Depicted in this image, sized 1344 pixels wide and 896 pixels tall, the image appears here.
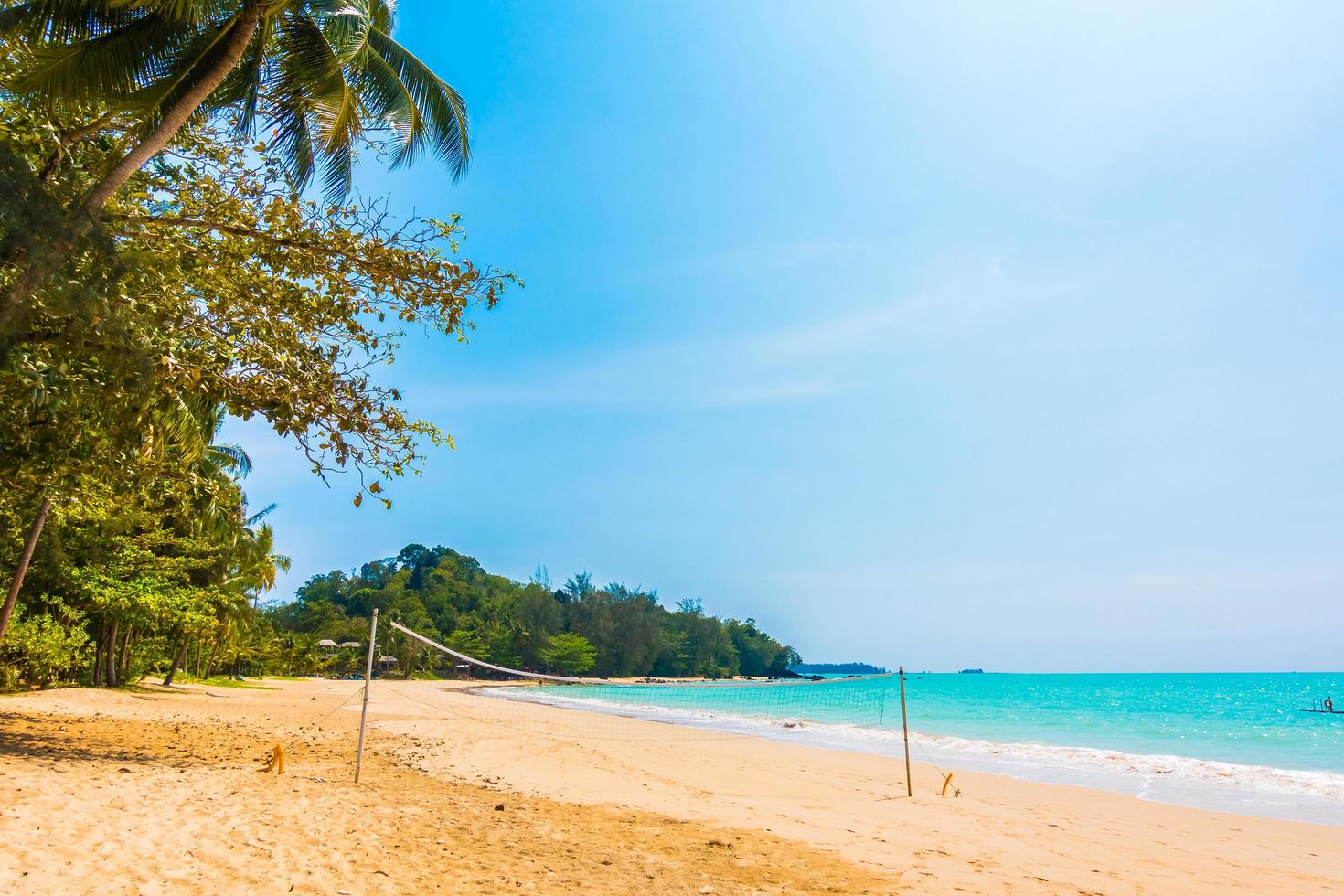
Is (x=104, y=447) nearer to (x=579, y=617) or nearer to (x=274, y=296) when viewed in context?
(x=274, y=296)

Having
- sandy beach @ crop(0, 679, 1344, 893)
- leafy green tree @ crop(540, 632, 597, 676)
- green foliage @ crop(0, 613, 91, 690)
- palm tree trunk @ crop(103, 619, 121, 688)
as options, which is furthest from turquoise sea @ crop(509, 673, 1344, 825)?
leafy green tree @ crop(540, 632, 597, 676)

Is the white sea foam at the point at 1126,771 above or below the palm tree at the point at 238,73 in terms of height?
below

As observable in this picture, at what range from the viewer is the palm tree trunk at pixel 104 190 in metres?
4.68

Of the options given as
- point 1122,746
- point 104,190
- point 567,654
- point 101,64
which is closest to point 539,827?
point 104,190

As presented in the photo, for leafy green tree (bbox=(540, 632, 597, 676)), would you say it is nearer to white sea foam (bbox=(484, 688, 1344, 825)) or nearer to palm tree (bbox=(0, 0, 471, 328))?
white sea foam (bbox=(484, 688, 1344, 825))

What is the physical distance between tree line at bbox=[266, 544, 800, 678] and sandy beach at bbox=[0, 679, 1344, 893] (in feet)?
158

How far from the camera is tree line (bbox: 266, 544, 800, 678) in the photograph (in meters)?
67.9

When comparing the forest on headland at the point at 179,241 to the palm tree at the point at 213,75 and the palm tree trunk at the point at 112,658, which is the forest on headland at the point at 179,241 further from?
the palm tree trunk at the point at 112,658

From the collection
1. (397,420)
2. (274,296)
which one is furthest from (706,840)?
(274,296)

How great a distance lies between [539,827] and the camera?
6.57 metres

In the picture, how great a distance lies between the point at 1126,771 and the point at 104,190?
19.8m

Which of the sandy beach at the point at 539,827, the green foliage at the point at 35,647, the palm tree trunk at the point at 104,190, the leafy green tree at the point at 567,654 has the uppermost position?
the palm tree trunk at the point at 104,190

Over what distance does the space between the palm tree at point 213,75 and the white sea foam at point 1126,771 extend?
15215 millimetres

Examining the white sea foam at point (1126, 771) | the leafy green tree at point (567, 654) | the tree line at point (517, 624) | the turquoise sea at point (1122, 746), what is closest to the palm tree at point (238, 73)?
the turquoise sea at point (1122, 746)
